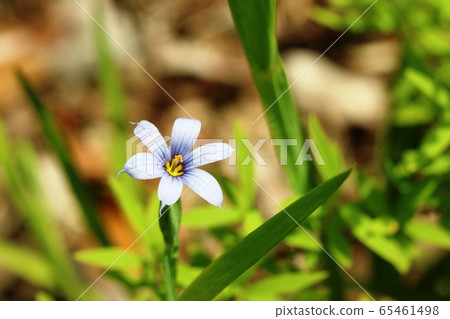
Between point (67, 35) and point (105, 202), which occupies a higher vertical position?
point (67, 35)

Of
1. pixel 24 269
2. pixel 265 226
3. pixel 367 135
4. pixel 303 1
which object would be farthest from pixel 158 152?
pixel 303 1

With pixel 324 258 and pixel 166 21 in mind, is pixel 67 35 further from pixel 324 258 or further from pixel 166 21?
pixel 324 258

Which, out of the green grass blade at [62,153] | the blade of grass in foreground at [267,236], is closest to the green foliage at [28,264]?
the green grass blade at [62,153]

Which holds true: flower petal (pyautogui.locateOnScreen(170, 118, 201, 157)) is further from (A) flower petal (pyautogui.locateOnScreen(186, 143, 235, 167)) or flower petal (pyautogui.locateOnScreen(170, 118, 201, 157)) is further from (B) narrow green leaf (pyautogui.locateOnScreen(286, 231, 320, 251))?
(B) narrow green leaf (pyautogui.locateOnScreen(286, 231, 320, 251))

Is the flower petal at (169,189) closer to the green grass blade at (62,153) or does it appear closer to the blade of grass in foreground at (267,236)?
the blade of grass in foreground at (267,236)

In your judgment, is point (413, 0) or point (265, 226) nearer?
point (265, 226)

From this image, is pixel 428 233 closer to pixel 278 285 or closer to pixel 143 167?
pixel 278 285
